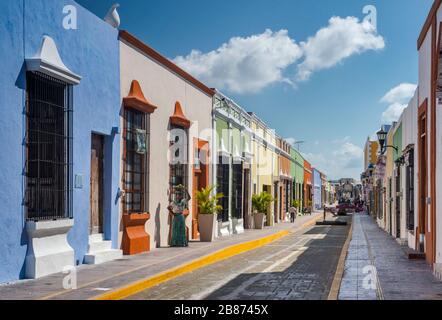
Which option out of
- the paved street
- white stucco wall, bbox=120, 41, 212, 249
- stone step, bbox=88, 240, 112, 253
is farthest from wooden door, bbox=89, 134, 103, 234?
the paved street

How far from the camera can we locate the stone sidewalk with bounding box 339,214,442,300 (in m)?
9.95

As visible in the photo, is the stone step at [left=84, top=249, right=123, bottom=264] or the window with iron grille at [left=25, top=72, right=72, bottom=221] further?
the stone step at [left=84, top=249, right=123, bottom=264]

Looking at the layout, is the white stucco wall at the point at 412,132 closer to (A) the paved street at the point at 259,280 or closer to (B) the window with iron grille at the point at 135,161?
(A) the paved street at the point at 259,280

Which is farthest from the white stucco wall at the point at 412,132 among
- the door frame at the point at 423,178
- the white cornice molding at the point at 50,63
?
the white cornice molding at the point at 50,63

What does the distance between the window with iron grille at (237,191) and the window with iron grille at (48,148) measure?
16.7 metres

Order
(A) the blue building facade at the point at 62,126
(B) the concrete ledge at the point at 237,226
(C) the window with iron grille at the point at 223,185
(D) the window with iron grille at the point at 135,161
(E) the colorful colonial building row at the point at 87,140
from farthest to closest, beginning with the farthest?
1. (B) the concrete ledge at the point at 237,226
2. (C) the window with iron grille at the point at 223,185
3. (D) the window with iron grille at the point at 135,161
4. (E) the colorful colonial building row at the point at 87,140
5. (A) the blue building facade at the point at 62,126

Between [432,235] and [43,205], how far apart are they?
27.6 ft

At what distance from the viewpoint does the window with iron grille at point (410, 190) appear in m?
18.4

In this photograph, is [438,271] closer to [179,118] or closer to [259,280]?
[259,280]

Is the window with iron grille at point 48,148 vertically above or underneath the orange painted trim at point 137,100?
underneath

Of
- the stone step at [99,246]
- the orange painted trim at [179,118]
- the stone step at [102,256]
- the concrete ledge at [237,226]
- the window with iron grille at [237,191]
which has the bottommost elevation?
the concrete ledge at [237,226]

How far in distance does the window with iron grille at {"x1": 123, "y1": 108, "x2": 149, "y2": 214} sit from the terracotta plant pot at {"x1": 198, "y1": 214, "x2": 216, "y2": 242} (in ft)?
15.5

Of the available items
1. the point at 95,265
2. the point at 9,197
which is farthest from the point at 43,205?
the point at 95,265

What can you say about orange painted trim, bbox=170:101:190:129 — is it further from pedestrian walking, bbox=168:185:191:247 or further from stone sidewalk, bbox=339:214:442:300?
stone sidewalk, bbox=339:214:442:300
